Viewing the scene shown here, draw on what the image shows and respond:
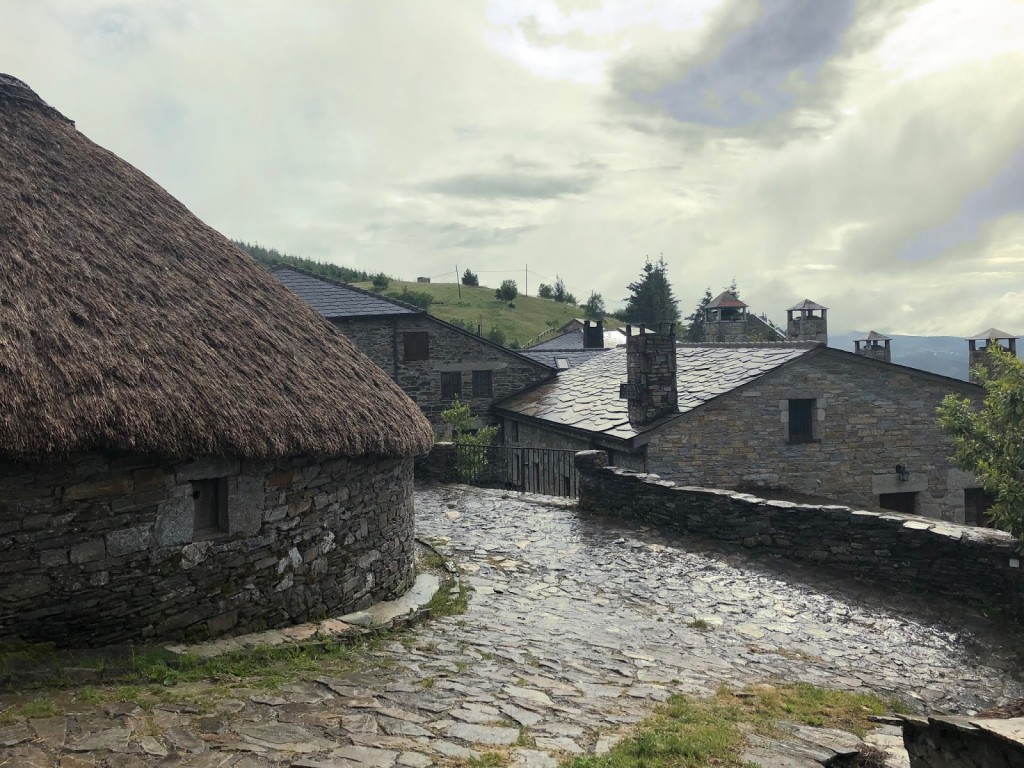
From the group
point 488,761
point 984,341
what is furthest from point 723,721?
point 984,341

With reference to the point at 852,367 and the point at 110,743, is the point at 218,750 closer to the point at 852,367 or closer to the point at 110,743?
the point at 110,743

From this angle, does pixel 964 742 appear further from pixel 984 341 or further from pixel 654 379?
pixel 984 341

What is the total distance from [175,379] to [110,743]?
2.98 metres

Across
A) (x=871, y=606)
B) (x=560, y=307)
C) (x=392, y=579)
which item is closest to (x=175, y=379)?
(x=392, y=579)

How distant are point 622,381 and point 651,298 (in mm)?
43396

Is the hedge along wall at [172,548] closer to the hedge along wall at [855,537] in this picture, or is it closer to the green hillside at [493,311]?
the hedge along wall at [855,537]

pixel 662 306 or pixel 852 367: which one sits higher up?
pixel 662 306

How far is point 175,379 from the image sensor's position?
21.7 feet

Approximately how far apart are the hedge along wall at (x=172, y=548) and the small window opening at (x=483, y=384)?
20.0 m

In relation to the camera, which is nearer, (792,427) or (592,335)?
(792,427)

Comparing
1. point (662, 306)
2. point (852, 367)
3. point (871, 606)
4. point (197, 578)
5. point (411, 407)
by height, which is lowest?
point (871, 606)

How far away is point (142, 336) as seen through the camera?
6840 mm

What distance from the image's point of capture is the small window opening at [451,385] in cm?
2869

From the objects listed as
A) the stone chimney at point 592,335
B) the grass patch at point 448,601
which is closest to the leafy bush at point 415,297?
the stone chimney at point 592,335
